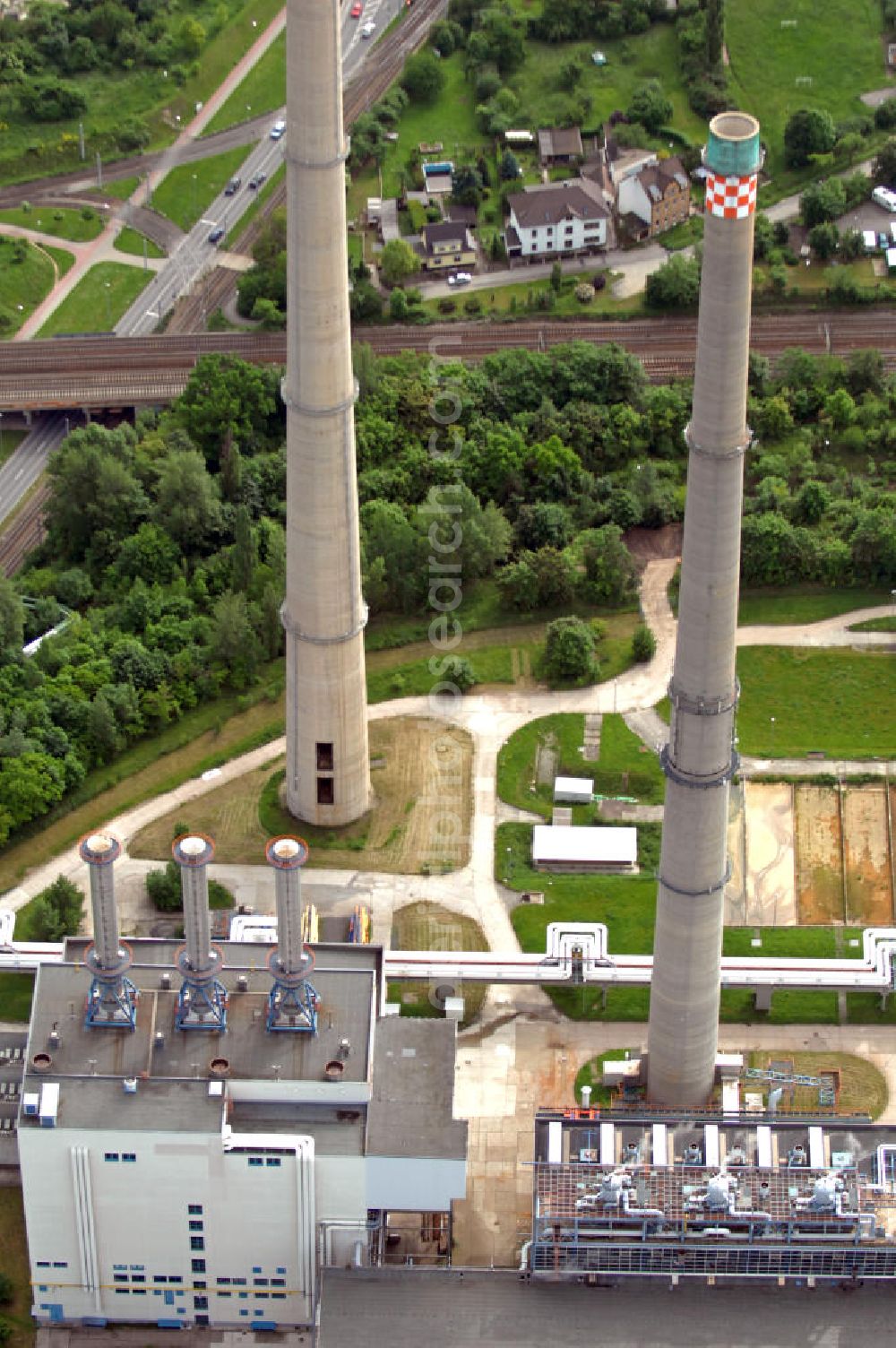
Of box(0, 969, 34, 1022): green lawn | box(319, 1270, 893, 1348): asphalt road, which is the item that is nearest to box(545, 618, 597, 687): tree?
box(0, 969, 34, 1022): green lawn

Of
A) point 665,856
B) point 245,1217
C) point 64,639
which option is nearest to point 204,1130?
point 245,1217

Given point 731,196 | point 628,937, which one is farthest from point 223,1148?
point 731,196

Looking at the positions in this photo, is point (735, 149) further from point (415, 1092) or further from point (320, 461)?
point (415, 1092)

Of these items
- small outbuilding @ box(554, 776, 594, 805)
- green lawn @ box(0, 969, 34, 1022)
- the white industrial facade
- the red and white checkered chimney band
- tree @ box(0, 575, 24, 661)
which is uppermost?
the red and white checkered chimney band

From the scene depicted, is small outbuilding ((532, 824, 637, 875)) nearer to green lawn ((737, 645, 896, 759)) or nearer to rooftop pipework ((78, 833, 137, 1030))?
green lawn ((737, 645, 896, 759))

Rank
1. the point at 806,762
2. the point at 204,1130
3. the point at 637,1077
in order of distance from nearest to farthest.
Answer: the point at 204,1130, the point at 637,1077, the point at 806,762

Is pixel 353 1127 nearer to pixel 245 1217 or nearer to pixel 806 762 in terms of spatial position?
pixel 245 1217

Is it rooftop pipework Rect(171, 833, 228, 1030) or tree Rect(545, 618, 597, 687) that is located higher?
tree Rect(545, 618, 597, 687)

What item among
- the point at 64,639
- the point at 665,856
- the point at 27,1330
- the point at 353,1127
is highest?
the point at 64,639
